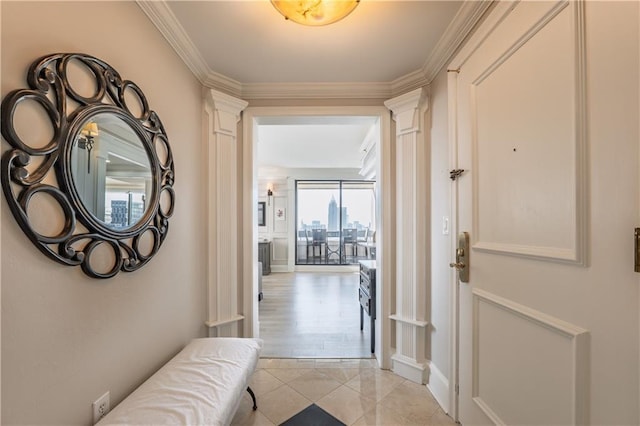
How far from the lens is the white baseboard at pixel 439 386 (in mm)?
1641

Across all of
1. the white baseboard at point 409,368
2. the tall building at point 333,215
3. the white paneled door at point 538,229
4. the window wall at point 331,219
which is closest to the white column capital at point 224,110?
the white paneled door at point 538,229

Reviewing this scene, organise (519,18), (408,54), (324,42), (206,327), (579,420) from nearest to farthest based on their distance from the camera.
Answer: (579,420), (519,18), (324,42), (408,54), (206,327)

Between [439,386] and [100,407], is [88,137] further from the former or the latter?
[439,386]

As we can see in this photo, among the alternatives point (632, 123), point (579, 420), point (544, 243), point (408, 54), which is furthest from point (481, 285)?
point (408, 54)

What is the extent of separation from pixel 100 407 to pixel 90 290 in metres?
0.50

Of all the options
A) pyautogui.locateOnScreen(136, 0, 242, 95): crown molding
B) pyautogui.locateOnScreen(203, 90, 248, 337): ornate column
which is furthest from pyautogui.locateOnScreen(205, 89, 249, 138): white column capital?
pyautogui.locateOnScreen(136, 0, 242, 95): crown molding

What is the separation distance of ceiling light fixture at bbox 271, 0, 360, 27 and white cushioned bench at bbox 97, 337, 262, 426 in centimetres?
179

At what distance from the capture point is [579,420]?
2.74ft

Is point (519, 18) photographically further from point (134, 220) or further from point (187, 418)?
point (187, 418)

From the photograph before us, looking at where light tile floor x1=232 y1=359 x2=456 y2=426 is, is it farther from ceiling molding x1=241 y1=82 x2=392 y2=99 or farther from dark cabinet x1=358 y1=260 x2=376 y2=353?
ceiling molding x1=241 y1=82 x2=392 y2=99

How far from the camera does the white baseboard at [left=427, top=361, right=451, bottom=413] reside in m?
1.64

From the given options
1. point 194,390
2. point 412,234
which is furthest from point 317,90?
point 194,390

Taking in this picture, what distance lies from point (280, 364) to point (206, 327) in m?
0.76

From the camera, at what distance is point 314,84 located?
212 cm
